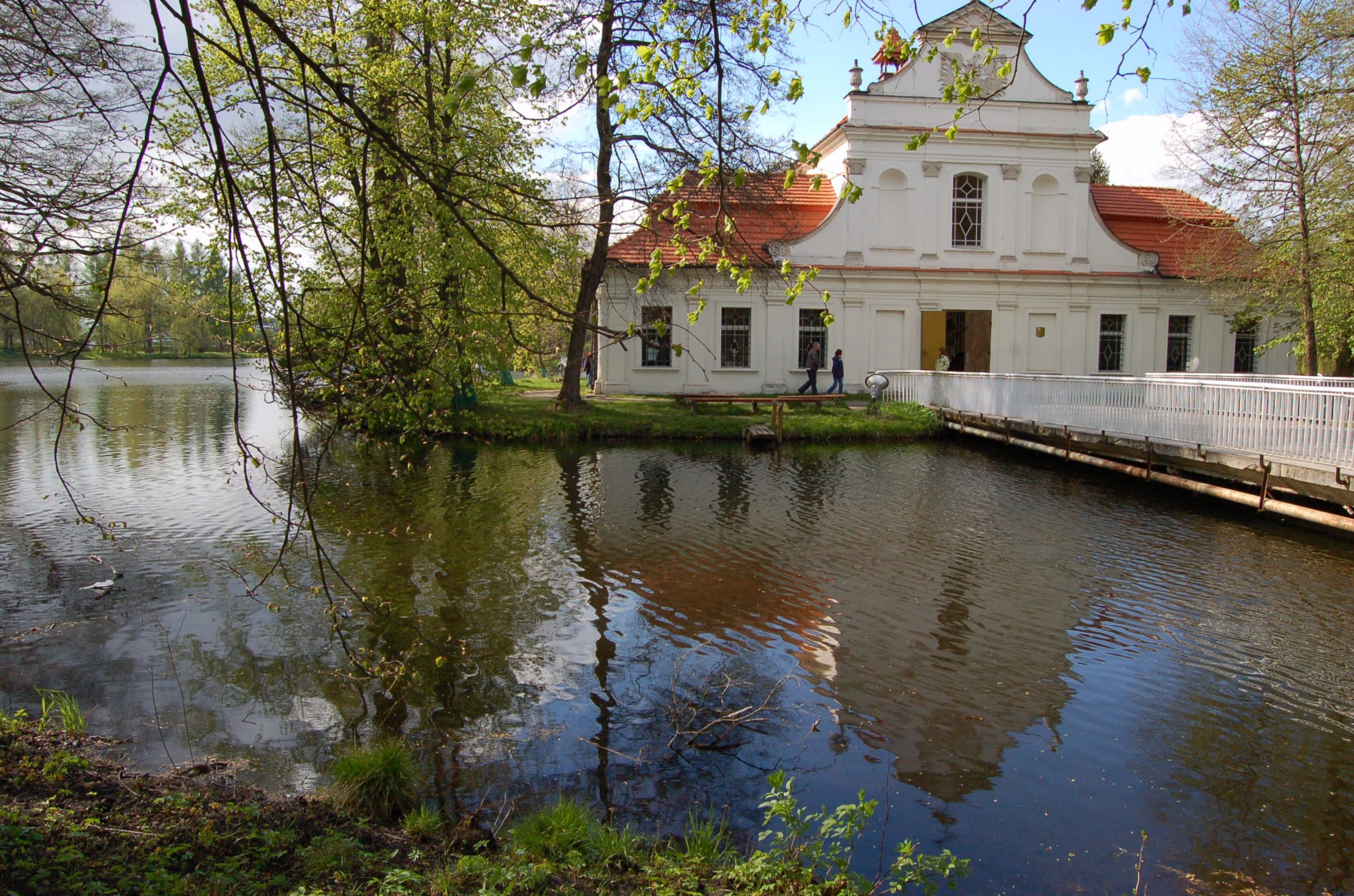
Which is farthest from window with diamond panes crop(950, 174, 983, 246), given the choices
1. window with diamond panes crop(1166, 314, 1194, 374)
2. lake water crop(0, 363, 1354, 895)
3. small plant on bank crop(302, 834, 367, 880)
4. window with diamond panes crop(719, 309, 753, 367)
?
small plant on bank crop(302, 834, 367, 880)

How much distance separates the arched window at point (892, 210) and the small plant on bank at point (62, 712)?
27167mm

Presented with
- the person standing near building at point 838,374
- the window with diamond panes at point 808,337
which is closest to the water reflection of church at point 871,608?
the person standing near building at point 838,374

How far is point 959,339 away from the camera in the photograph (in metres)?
32.7

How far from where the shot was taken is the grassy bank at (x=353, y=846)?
12.0 feet

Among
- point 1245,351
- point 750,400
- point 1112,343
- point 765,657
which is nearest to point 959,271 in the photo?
point 1112,343

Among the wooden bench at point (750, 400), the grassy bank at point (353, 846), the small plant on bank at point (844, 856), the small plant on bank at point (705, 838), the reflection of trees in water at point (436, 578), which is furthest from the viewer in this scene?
the wooden bench at point (750, 400)

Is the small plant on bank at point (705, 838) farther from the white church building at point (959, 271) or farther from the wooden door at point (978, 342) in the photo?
the wooden door at point (978, 342)

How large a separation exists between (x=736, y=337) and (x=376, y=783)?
2517 cm

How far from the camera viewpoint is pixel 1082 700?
22.2ft

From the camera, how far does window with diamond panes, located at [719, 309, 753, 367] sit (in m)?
29.2

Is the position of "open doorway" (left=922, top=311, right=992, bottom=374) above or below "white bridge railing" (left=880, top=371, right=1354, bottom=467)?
above

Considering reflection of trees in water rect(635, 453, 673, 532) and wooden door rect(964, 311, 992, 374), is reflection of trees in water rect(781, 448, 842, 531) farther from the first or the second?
wooden door rect(964, 311, 992, 374)

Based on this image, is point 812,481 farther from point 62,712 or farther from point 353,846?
point 353,846

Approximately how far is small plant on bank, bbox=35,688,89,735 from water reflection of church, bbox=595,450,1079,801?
176 inches
